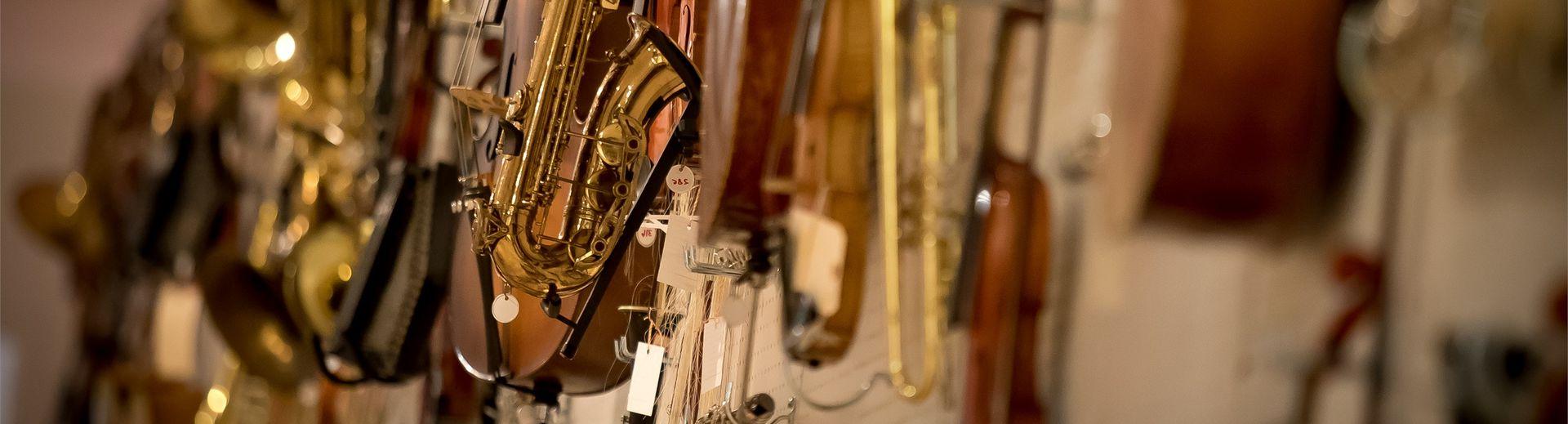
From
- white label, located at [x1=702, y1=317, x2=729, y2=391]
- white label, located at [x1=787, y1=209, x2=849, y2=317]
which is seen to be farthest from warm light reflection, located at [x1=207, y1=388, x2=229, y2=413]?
white label, located at [x1=787, y1=209, x2=849, y2=317]

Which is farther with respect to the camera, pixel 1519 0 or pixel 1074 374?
pixel 1074 374

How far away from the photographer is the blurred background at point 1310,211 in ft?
1.30

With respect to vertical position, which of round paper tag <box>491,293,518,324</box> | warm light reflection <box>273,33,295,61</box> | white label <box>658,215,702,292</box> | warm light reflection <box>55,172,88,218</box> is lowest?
warm light reflection <box>55,172,88,218</box>

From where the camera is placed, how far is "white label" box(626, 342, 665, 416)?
80 centimetres

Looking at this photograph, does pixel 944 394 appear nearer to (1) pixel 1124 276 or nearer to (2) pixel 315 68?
(1) pixel 1124 276

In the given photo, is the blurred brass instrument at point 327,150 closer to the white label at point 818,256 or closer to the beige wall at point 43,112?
the white label at point 818,256

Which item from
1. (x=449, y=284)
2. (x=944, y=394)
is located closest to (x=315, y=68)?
(x=449, y=284)

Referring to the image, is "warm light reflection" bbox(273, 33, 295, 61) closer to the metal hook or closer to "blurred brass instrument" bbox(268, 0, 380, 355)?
"blurred brass instrument" bbox(268, 0, 380, 355)

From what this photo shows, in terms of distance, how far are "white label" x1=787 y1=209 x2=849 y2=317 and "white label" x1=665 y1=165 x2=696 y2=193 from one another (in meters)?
0.11

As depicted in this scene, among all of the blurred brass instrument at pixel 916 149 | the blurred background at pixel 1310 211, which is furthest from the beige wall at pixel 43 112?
the blurred background at pixel 1310 211

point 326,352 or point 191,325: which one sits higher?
point 326,352

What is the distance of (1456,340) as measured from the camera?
41 centimetres

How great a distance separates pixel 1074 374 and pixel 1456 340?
19 cm

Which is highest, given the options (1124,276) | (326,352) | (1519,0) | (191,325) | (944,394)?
(1519,0)
